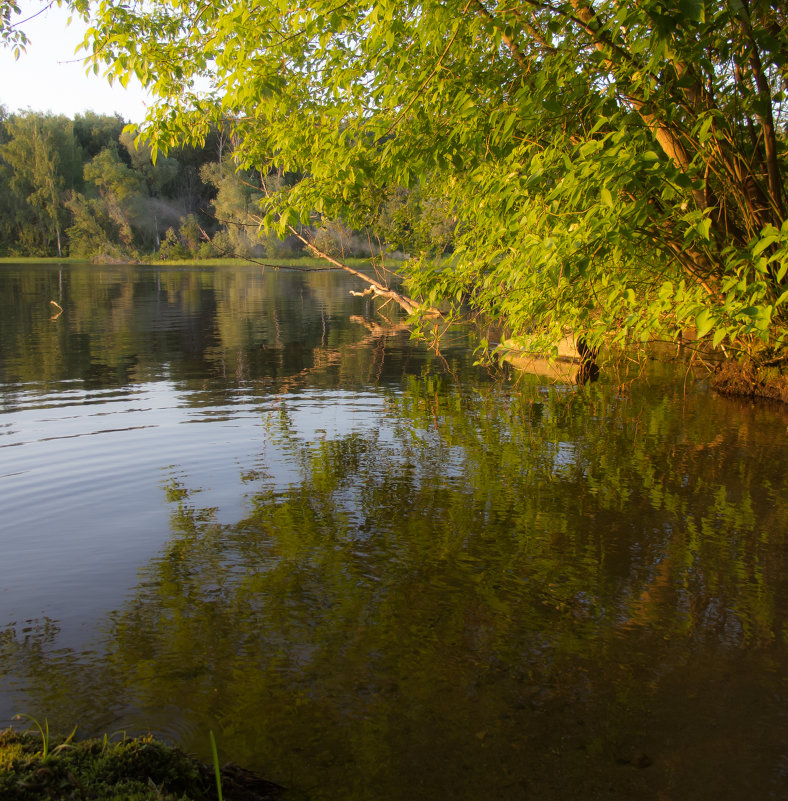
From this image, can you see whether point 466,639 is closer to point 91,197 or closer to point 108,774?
point 108,774

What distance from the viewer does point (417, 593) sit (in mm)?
6305

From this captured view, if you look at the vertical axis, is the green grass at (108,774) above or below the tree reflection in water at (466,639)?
above

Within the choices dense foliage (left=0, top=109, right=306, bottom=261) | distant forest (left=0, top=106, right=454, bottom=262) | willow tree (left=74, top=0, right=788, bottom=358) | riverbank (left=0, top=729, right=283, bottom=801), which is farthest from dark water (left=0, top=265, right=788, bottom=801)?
dense foliage (left=0, top=109, right=306, bottom=261)

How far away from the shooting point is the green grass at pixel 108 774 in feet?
9.74

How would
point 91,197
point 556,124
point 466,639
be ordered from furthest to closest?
point 91,197, point 556,124, point 466,639

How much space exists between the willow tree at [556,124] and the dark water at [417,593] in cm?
231

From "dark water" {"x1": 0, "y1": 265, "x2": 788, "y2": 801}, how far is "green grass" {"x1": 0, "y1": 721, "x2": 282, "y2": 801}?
616mm

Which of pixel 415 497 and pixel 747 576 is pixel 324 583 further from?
pixel 747 576

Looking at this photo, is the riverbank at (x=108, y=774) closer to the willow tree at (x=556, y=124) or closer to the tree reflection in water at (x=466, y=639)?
the tree reflection in water at (x=466, y=639)

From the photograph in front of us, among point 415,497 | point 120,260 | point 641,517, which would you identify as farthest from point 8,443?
point 120,260

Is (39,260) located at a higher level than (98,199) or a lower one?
lower

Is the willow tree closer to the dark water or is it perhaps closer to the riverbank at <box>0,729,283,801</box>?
the dark water

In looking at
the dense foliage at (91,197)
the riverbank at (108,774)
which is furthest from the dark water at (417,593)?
the dense foliage at (91,197)

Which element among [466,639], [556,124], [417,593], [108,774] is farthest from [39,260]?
[108,774]
